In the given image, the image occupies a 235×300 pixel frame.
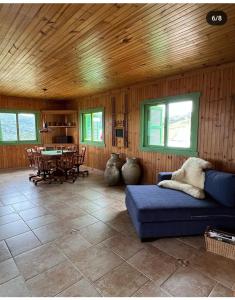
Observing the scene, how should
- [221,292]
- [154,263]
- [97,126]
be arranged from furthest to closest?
1. [97,126]
2. [154,263]
3. [221,292]

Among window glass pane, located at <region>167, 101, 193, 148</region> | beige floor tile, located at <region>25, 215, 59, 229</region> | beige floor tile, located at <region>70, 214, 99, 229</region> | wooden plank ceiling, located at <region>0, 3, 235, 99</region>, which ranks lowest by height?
beige floor tile, located at <region>70, 214, 99, 229</region>

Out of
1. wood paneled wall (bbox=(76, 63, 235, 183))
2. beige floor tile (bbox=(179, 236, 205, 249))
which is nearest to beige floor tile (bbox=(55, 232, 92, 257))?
beige floor tile (bbox=(179, 236, 205, 249))

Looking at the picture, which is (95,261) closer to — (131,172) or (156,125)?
(131,172)

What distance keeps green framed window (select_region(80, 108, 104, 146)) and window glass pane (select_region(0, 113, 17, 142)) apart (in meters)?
2.42

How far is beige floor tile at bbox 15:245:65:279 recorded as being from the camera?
78.9 inches

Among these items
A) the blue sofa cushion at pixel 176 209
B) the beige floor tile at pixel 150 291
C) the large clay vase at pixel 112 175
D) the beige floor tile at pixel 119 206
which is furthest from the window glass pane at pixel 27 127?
the beige floor tile at pixel 150 291

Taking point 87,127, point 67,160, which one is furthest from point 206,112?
point 87,127

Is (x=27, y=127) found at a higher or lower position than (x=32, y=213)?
higher

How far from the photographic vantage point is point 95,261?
216 centimetres

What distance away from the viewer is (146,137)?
4945mm

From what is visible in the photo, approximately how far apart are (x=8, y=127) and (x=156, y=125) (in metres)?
5.33

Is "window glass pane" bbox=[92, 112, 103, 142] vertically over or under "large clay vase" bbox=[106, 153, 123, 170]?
over

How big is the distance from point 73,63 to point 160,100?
2117 mm

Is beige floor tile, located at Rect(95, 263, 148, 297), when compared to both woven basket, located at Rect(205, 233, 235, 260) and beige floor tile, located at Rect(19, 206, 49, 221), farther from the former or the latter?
beige floor tile, located at Rect(19, 206, 49, 221)
